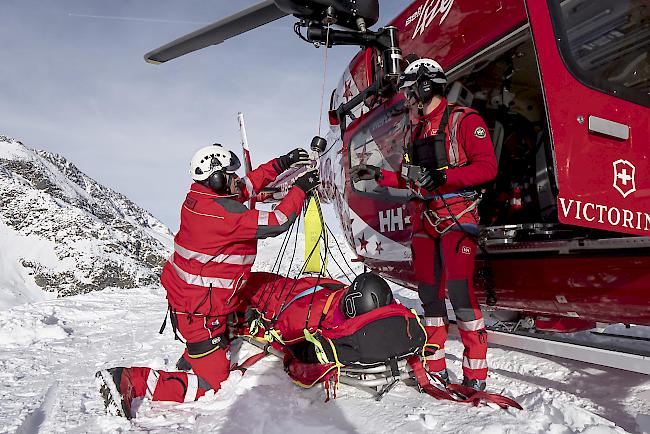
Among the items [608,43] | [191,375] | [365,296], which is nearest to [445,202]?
[365,296]

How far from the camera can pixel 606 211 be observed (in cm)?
200

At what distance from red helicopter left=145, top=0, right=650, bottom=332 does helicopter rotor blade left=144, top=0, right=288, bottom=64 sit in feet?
0.05

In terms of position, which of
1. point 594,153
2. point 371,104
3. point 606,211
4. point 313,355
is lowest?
point 313,355

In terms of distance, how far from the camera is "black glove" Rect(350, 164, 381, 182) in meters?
3.18

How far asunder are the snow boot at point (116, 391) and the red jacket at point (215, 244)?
67 cm

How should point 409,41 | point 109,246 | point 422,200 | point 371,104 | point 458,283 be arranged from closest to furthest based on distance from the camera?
point 458,283 < point 422,200 < point 409,41 < point 371,104 < point 109,246

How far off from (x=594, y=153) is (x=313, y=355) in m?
1.92

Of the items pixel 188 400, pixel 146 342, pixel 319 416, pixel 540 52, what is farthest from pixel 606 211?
pixel 146 342

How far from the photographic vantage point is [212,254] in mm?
3252

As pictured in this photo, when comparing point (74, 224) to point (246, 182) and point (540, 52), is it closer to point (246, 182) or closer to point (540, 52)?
point (246, 182)

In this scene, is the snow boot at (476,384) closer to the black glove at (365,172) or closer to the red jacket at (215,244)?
the black glove at (365,172)

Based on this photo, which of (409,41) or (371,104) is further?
(371,104)

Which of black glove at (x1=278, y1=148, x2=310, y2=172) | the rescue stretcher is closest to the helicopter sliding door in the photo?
the rescue stretcher

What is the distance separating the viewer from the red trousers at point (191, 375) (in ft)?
9.42
